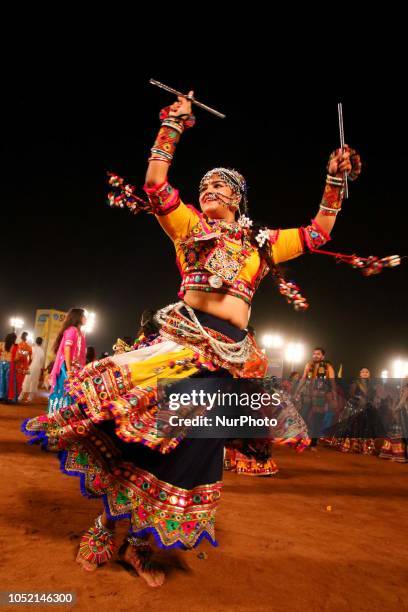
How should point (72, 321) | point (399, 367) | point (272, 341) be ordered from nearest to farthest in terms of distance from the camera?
point (72, 321), point (272, 341), point (399, 367)

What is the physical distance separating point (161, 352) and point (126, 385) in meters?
0.25

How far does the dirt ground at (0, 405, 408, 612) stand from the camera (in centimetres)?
204

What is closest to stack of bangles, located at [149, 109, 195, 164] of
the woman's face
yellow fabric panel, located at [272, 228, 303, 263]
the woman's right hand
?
the woman's right hand

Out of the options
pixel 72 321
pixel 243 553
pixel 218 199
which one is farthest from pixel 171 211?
pixel 72 321

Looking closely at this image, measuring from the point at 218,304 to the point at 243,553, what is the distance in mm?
1647

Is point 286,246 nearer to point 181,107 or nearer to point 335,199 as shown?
point 335,199

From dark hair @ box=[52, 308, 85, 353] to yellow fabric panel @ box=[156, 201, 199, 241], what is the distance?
132 inches

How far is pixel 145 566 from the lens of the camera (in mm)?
2186

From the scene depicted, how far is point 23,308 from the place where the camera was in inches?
1641

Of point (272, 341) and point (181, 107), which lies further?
point (272, 341)

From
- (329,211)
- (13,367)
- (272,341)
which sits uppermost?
(272,341)

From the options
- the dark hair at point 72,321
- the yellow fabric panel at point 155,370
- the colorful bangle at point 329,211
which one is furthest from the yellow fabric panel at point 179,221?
the dark hair at point 72,321

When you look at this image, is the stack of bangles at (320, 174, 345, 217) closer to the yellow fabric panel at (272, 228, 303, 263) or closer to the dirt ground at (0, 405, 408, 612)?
the yellow fabric panel at (272, 228, 303, 263)

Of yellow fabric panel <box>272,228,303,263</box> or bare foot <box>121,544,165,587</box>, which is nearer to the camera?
bare foot <box>121,544,165,587</box>
